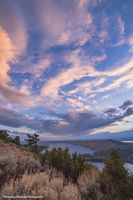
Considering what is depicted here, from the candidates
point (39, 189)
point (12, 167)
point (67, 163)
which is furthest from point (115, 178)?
point (12, 167)

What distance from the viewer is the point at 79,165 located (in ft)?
42.5

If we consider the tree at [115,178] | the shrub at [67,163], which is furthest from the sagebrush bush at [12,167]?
the tree at [115,178]

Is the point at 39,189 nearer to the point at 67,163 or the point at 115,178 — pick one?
the point at 115,178

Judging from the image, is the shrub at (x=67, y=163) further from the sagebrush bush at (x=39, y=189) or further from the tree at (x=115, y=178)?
the sagebrush bush at (x=39, y=189)

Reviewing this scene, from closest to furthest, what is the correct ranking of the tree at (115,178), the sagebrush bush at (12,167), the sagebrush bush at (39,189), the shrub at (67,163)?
the sagebrush bush at (39,189) → the tree at (115,178) → the sagebrush bush at (12,167) → the shrub at (67,163)

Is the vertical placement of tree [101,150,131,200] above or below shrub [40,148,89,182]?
below

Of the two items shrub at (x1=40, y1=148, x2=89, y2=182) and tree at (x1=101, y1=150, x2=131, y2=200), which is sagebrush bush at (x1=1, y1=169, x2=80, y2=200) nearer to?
tree at (x1=101, y1=150, x2=131, y2=200)

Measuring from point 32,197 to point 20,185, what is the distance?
3.05 ft

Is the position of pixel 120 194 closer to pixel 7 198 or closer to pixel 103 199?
pixel 103 199

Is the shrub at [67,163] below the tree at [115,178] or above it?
above

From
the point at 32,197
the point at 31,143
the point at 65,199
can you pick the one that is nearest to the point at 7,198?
the point at 32,197

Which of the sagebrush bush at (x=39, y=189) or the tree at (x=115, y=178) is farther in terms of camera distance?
the tree at (x=115, y=178)

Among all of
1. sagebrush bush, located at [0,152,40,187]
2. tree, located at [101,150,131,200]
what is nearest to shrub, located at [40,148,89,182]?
sagebrush bush, located at [0,152,40,187]

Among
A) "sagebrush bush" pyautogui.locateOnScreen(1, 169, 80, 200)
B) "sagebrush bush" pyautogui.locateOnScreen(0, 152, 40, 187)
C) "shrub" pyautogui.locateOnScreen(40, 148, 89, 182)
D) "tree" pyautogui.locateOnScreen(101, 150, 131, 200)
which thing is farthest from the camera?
"shrub" pyautogui.locateOnScreen(40, 148, 89, 182)
